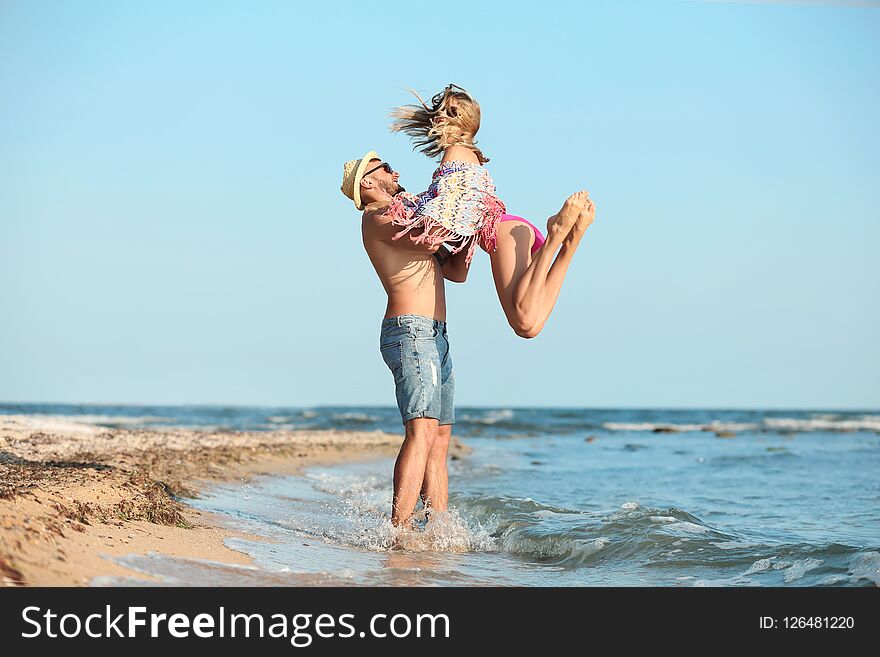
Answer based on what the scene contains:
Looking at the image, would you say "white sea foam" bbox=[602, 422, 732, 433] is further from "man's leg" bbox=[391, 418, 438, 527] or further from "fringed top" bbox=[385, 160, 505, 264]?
"fringed top" bbox=[385, 160, 505, 264]

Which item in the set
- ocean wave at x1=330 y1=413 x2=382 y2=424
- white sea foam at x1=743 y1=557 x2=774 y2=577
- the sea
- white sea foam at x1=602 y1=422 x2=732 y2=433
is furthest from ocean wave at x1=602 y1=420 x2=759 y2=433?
white sea foam at x1=743 y1=557 x2=774 y2=577

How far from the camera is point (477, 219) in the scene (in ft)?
15.7

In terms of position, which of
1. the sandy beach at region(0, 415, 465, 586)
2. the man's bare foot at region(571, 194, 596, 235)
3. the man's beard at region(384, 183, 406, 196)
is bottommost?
the sandy beach at region(0, 415, 465, 586)

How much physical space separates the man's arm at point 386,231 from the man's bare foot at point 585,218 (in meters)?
0.75

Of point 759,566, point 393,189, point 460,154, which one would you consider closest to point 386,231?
point 393,189

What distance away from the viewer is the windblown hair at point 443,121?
4973 mm

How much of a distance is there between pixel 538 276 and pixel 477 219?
476mm

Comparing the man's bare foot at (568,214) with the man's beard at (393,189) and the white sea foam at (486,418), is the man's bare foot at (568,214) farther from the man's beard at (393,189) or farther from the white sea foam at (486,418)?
the white sea foam at (486,418)

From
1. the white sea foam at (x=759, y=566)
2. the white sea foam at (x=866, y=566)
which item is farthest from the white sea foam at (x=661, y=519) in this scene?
the white sea foam at (x=866, y=566)

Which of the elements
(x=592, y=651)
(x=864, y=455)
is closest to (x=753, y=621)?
(x=592, y=651)

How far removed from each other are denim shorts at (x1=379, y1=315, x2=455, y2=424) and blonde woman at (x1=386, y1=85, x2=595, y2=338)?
464mm

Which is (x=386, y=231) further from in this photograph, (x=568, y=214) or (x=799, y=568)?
(x=799, y=568)

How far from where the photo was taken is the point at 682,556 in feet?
17.1

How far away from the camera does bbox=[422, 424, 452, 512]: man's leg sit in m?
5.29
